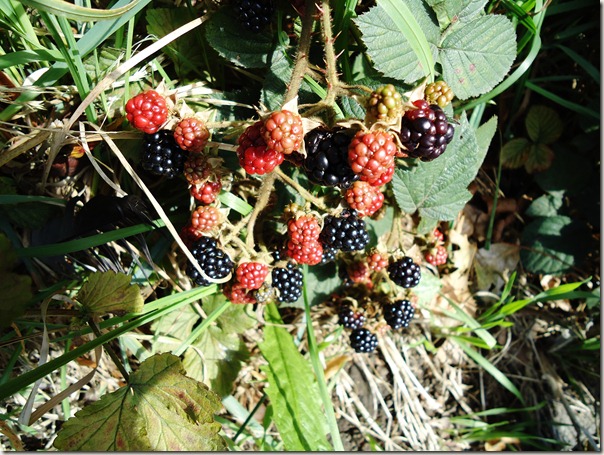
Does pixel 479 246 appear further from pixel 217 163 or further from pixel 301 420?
pixel 217 163

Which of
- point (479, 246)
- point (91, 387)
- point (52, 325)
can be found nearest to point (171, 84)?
point (52, 325)

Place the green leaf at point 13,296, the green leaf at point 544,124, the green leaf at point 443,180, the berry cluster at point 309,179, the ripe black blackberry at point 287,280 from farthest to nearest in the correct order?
the green leaf at point 544,124 → the green leaf at point 443,180 → the ripe black blackberry at point 287,280 → the green leaf at point 13,296 → the berry cluster at point 309,179

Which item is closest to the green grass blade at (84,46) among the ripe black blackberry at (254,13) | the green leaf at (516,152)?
the ripe black blackberry at (254,13)

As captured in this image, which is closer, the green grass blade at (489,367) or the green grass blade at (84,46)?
the green grass blade at (84,46)

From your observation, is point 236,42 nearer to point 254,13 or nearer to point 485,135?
point 254,13

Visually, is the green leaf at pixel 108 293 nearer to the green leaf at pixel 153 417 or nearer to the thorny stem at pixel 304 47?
the green leaf at pixel 153 417

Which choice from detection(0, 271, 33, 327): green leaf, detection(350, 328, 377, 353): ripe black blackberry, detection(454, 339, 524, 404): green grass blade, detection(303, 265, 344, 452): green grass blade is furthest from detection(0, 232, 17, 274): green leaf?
detection(454, 339, 524, 404): green grass blade
